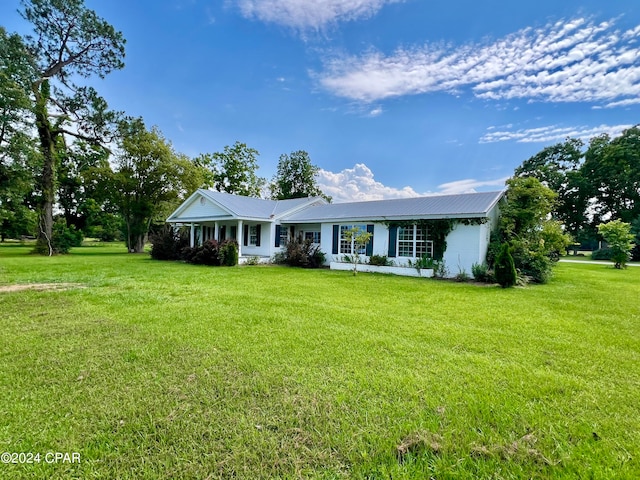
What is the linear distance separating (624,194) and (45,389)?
49140 mm

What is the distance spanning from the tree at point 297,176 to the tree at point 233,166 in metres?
4.09

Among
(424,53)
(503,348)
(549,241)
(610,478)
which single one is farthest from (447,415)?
(424,53)

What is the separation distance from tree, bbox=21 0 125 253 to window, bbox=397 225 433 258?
25.7m

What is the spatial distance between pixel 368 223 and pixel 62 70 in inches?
1108

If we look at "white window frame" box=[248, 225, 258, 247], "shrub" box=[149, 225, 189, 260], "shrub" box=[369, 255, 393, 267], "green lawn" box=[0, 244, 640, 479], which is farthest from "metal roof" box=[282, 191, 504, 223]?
"shrub" box=[149, 225, 189, 260]

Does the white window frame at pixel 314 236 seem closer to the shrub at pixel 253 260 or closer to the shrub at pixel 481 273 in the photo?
the shrub at pixel 253 260

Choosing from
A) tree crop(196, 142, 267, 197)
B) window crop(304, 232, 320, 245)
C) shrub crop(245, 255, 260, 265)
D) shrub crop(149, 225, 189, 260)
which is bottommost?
shrub crop(245, 255, 260, 265)

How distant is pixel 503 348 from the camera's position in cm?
451

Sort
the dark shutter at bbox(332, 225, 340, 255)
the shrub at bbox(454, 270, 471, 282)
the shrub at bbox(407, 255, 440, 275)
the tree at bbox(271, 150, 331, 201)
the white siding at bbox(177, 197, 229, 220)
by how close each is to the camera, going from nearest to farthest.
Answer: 1. the shrub at bbox(454, 270, 471, 282)
2. the shrub at bbox(407, 255, 440, 275)
3. the dark shutter at bbox(332, 225, 340, 255)
4. the white siding at bbox(177, 197, 229, 220)
5. the tree at bbox(271, 150, 331, 201)

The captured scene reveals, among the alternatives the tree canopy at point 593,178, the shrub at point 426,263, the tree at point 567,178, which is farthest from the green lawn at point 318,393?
the tree at point 567,178

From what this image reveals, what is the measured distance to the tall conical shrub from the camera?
10.6m

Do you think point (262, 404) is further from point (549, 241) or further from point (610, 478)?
point (549, 241)

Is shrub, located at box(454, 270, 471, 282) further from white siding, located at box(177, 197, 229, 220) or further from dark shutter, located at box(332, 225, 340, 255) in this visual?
white siding, located at box(177, 197, 229, 220)

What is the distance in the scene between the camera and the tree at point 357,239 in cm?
1412
